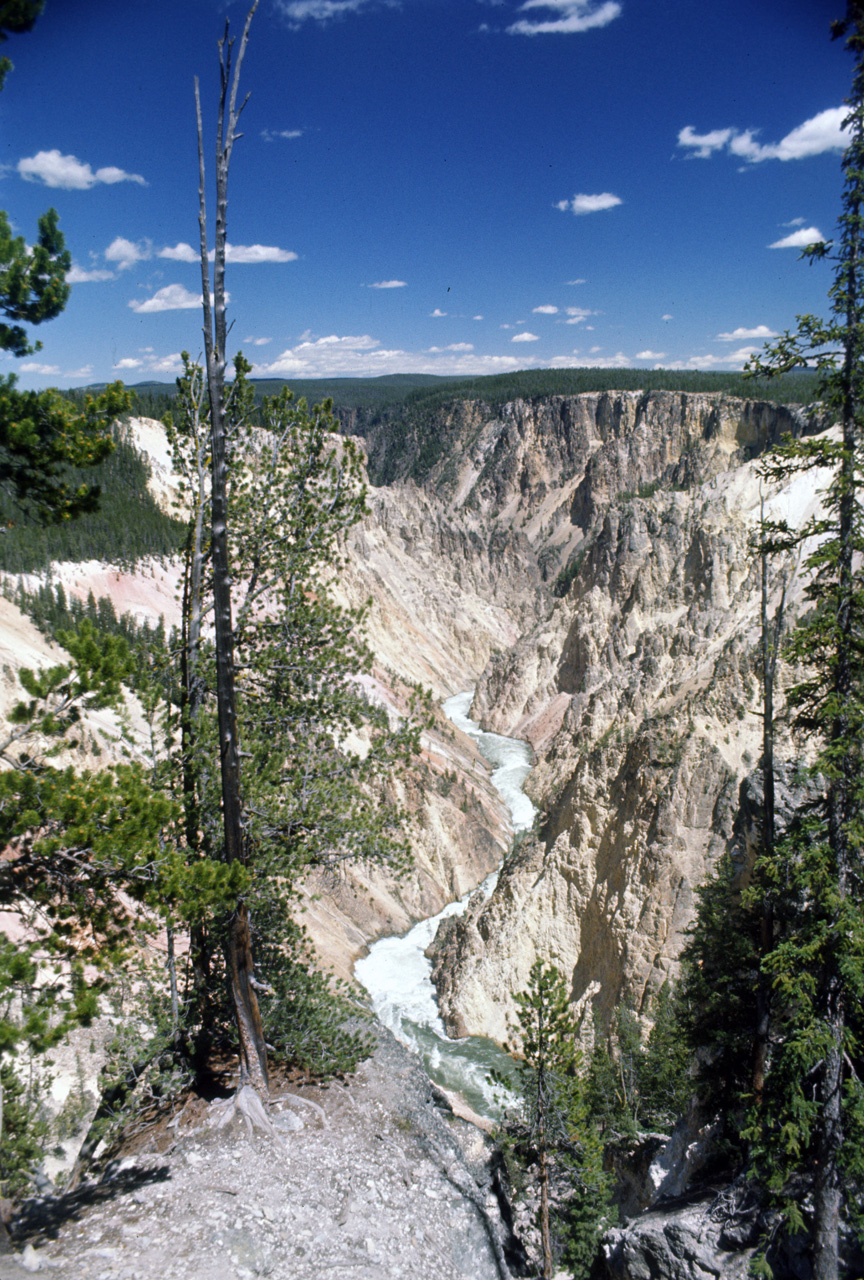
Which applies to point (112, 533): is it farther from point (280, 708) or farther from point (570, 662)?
point (280, 708)

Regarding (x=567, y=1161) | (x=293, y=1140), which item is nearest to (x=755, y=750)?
(x=567, y=1161)

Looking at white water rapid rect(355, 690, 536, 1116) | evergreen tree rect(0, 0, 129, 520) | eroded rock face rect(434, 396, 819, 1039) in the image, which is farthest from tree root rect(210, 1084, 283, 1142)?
white water rapid rect(355, 690, 536, 1116)

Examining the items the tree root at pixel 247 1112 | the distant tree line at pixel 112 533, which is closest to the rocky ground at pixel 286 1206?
the tree root at pixel 247 1112

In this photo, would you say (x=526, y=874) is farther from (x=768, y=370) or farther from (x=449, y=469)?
(x=449, y=469)

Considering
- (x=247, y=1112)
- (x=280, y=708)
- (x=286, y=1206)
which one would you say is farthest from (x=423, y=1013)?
(x=280, y=708)

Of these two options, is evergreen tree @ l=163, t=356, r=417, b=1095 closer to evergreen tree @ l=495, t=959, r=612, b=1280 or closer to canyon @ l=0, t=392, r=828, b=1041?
canyon @ l=0, t=392, r=828, b=1041

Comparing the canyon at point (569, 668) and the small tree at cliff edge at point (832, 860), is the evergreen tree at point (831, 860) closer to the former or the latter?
the small tree at cliff edge at point (832, 860)
